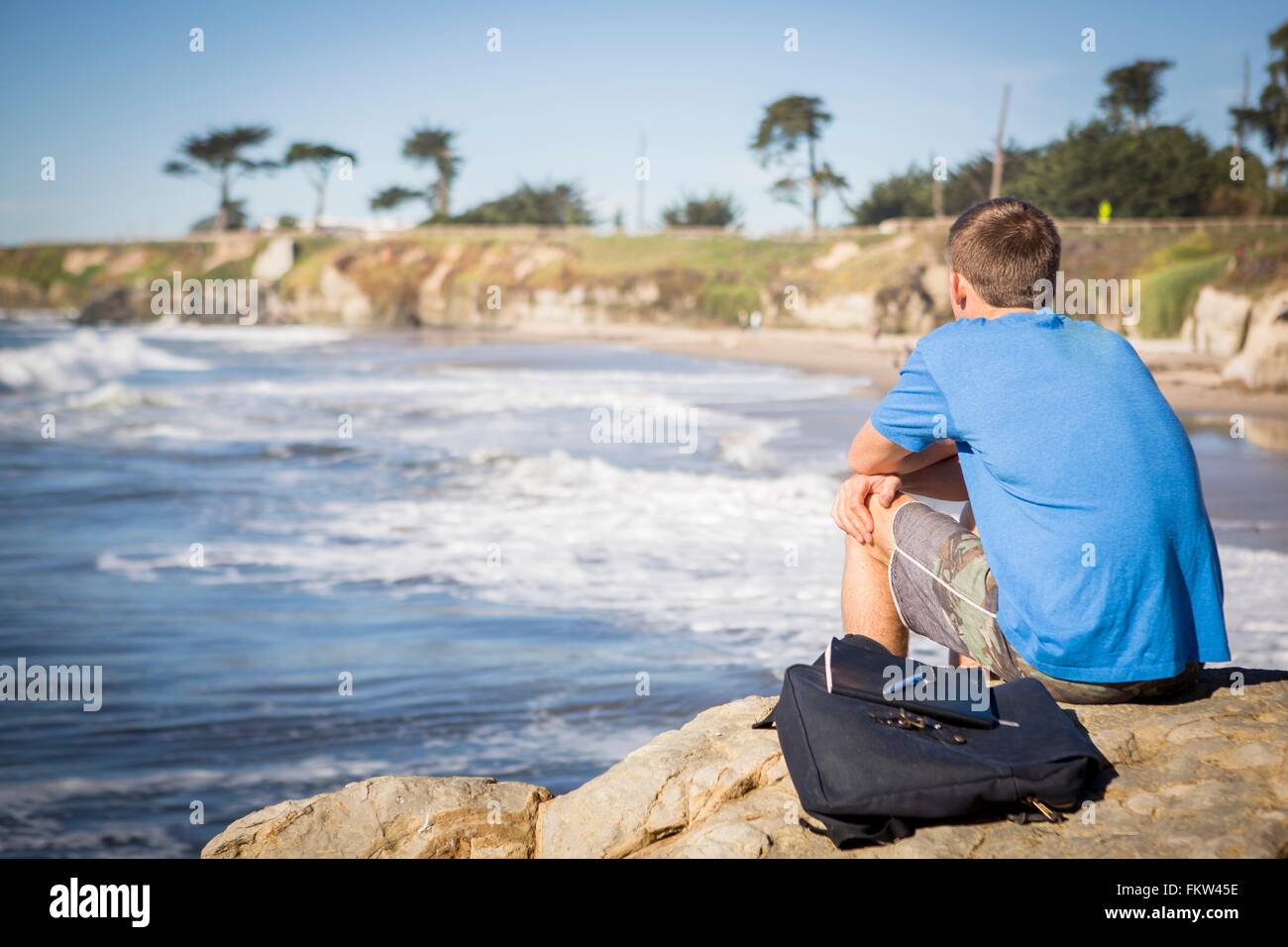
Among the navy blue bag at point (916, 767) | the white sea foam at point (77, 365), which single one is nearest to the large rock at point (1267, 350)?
the navy blue bag at point (916, 767)

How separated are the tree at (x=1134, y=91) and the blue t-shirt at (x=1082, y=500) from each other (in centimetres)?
4678

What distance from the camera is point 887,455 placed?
3.01 m

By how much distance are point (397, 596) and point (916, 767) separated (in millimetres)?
5376

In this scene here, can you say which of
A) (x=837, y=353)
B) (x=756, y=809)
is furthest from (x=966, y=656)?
(x=837, y=353)

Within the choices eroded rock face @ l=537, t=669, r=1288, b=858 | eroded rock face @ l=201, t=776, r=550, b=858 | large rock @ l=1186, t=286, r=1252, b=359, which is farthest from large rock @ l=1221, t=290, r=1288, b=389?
eroded rock face @ l=201, t=776, r=550, b=858

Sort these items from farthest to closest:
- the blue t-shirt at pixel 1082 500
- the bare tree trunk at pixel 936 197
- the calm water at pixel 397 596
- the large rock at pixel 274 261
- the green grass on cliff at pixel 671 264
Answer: the large rock at pixel 274 261
the bare tree trunk at pixel 936 197
the green grass on cliff at pixel 671 264
the calm water at pixel 397 596
the blue t-shirt at pixel 1082 500

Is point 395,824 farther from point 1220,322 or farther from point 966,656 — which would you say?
point 1220,322

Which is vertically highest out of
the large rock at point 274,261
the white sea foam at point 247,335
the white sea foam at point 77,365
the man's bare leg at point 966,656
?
the large rock at point 274,261

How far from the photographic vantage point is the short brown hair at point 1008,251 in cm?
274

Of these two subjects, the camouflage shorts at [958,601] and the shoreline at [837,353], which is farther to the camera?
the shoreline at [837,353]

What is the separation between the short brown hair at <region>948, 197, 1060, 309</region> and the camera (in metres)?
2.74

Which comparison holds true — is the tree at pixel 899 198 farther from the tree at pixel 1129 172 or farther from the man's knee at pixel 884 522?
the man's knee at pixel 884 522
